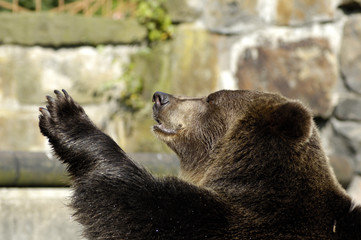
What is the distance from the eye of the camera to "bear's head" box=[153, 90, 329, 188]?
3.09 meters

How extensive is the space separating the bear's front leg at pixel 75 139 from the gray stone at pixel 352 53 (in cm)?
282

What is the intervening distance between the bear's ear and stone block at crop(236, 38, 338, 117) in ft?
8.16

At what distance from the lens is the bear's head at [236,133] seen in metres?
3.09

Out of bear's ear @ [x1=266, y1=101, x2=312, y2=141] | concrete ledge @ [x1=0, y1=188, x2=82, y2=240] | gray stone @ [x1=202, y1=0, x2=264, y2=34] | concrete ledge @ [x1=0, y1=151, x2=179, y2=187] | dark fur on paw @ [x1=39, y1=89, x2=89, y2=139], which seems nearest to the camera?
bear's ear @ [x1=266, y1=101, x2=312, y2=141]

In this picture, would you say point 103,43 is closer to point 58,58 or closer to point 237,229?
point 58,58

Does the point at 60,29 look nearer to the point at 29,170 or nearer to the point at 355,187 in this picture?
the point at 29,170

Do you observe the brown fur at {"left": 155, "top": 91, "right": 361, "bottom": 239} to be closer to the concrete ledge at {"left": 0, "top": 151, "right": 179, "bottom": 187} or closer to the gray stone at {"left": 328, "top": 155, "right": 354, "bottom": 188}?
the concrete ledge at {"left": 0, "top": 151, "right": 179, "bottom": 187}

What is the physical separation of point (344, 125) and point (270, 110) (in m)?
2.51

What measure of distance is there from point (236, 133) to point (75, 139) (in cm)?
78

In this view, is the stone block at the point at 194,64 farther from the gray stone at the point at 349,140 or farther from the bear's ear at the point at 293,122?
the bear's ear at the point at 293,122

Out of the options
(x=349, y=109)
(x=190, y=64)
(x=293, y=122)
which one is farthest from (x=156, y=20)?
(x=293, y=122)

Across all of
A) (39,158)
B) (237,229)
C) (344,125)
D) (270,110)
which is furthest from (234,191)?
(344,125)

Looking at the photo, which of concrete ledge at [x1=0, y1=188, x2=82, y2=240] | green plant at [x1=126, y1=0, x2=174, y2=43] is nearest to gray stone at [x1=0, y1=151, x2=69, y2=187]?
concrete ledge at [x1=0, y1=188, x2=82, y2=240]

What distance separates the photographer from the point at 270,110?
127 inches
